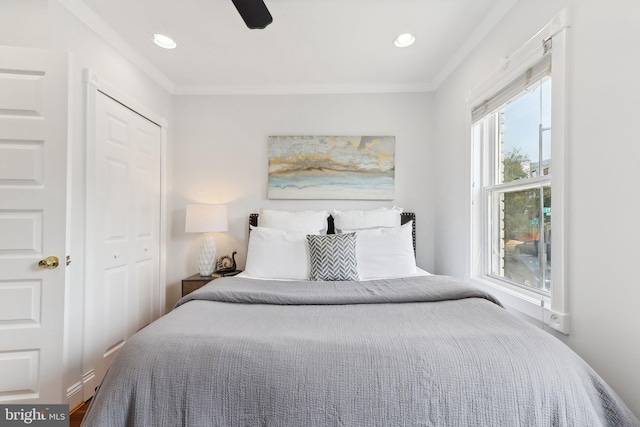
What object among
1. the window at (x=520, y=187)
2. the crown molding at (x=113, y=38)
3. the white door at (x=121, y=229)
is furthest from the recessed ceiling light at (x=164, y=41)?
the window at (x=520, y=187)

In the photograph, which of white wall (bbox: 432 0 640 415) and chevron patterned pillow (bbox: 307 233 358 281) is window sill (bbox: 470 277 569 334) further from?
chevron patterned pillow (bbox: 307 233 358 281)

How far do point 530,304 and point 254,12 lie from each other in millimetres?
2298

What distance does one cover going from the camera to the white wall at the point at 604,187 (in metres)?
1.11

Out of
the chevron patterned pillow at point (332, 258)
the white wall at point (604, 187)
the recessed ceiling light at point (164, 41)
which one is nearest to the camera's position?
the white wall at point (604, 187)

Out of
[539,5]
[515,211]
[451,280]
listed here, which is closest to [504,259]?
[515,211]

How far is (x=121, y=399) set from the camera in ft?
3.14

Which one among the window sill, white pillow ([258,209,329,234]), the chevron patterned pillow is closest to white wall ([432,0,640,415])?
the window sill

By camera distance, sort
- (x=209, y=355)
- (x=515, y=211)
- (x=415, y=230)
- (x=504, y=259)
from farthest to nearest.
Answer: (x=415, y=230) → (x=504, y=259) → (x=515, y=211) → (x=209, y=355)

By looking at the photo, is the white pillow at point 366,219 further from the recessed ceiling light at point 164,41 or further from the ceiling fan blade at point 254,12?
the recessed ceiling light at point 164,41

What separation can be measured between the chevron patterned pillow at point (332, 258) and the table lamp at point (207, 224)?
1054mm

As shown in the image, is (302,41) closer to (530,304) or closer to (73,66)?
(73,66)

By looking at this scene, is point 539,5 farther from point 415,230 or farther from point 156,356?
point 156,356

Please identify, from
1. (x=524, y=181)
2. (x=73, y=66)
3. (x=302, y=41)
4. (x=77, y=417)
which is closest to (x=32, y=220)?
(x=73, y=66)

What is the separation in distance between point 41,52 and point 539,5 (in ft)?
9.08
